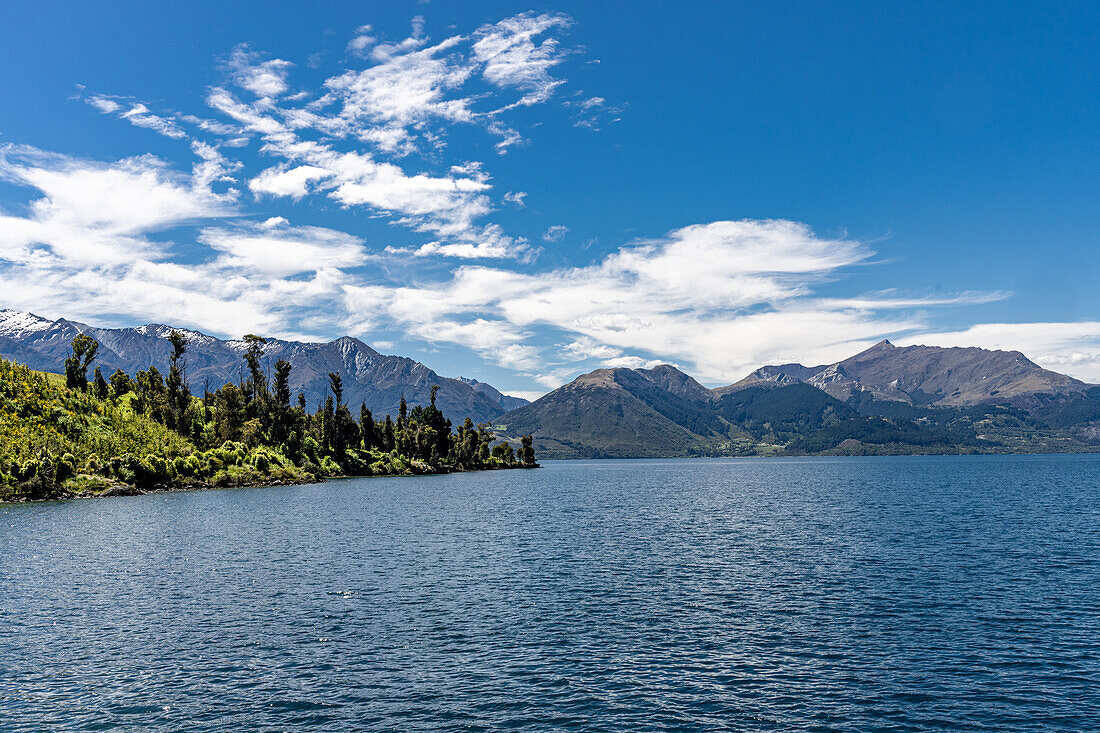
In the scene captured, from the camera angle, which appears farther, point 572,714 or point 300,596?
point 300,596

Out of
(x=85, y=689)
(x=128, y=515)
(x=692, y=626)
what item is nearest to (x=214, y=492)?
(x=128, y=515)

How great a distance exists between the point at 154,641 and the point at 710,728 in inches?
1368

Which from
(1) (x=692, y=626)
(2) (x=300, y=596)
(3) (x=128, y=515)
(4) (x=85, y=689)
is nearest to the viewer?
(4) (x=85, y=689)

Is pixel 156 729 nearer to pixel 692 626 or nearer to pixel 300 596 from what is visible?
pixel 300 596

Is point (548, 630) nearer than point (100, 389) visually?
Yes

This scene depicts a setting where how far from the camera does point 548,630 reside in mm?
41125

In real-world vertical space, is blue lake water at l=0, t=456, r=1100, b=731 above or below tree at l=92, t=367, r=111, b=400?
below

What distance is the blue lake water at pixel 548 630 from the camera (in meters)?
28.7

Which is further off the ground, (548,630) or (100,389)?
(100,389)

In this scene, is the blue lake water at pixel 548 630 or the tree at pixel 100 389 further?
the tree at pixel 100 389

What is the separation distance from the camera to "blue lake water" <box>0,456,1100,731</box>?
28.7 m

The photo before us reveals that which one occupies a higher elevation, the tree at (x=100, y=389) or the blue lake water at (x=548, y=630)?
the tree at (x=100, y=389)

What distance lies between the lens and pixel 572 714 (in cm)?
2834

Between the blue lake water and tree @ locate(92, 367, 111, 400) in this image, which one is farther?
tree @ locate(92, 367, 111, 400)
